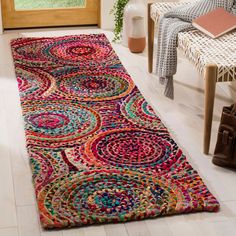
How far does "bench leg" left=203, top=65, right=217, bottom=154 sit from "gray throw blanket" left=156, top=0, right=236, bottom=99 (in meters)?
0.63

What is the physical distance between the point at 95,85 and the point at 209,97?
105 cm

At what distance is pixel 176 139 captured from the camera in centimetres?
332

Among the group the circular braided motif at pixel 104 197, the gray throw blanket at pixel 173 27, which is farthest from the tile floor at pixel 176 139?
the gray throw blanket at pixel 173 27

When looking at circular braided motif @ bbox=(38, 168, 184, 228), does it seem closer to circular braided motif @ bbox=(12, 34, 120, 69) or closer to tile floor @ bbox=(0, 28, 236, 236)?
tile floor @ bbox=(0, 28, 236, 236)

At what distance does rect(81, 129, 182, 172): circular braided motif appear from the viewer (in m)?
3.05

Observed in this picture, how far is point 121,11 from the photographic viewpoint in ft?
15.0

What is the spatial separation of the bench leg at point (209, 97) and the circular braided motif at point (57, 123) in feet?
2.02

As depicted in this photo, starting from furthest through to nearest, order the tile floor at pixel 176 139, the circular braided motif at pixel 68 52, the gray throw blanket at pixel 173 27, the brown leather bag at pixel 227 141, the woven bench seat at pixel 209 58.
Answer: the circular braided motif at pixel 68 52
the gray throw blanket at pixel 173 27
the woven bench seat at pixel 209 58
the brown leather bag at pixel 227 141
the tile floor at pixel 176 139

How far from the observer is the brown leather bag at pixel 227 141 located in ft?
9.64

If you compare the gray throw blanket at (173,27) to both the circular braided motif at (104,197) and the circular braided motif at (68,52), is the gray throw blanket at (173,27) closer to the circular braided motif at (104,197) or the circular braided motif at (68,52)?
the circular braided motif at (68,52)

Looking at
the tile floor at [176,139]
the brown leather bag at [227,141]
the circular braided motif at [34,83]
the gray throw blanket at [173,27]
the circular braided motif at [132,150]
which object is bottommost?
the tile floor at [176,139]

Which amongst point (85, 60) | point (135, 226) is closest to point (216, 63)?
point (135, 226)

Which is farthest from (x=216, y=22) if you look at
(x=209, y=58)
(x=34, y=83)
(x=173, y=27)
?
(x=34, y=83)

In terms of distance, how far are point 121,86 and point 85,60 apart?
0.51 meters
